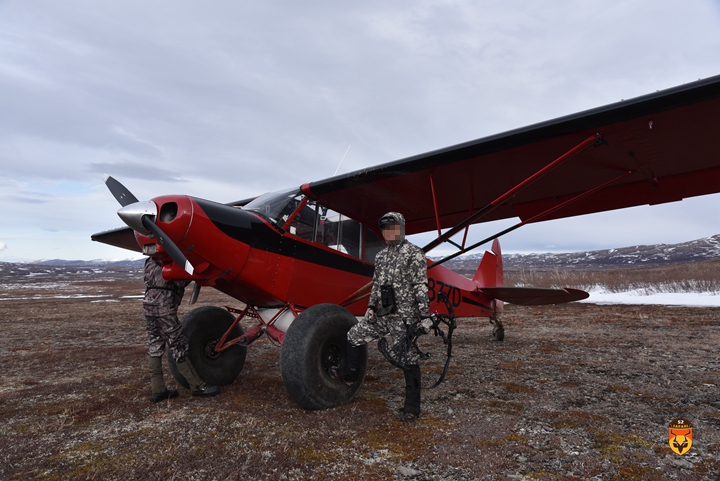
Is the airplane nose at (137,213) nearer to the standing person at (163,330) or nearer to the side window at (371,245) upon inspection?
the standing person at (163,330)

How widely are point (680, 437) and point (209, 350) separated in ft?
15.3

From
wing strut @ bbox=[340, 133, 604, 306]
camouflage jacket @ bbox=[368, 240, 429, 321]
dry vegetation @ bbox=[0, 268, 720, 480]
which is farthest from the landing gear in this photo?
camouflage jacket @ bbox=[368, 240, 429, 321]

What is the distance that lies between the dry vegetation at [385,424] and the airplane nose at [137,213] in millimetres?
1824

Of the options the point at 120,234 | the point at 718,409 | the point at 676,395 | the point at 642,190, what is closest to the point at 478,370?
the point at 676,395

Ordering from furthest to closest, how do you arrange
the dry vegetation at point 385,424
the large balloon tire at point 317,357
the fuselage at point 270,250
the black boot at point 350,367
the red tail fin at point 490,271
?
the red tail fin at point 490,271, the black boot at point 350,367, the fuselage at point 270,250, the large balloon tire at point 317,357, the dry vegetation at point 385,424

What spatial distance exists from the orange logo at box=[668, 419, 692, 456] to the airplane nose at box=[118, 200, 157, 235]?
181 inches

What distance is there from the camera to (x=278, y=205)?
467cm

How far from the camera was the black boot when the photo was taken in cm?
382

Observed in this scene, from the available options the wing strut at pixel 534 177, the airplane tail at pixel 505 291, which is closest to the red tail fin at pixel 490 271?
the airplane tail at pixel 505 291

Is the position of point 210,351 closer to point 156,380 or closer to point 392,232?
point 156,380

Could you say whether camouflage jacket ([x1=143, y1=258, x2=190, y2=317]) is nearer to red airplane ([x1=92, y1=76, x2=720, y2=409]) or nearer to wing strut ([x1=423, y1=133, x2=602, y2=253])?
red airplane ([x1=92, y1=76, x2=720, y2=409])

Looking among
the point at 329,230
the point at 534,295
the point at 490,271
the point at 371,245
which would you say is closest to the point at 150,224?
the point at 329,230

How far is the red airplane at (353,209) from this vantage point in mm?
3635

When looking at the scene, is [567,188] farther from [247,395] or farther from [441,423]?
[247,395]
